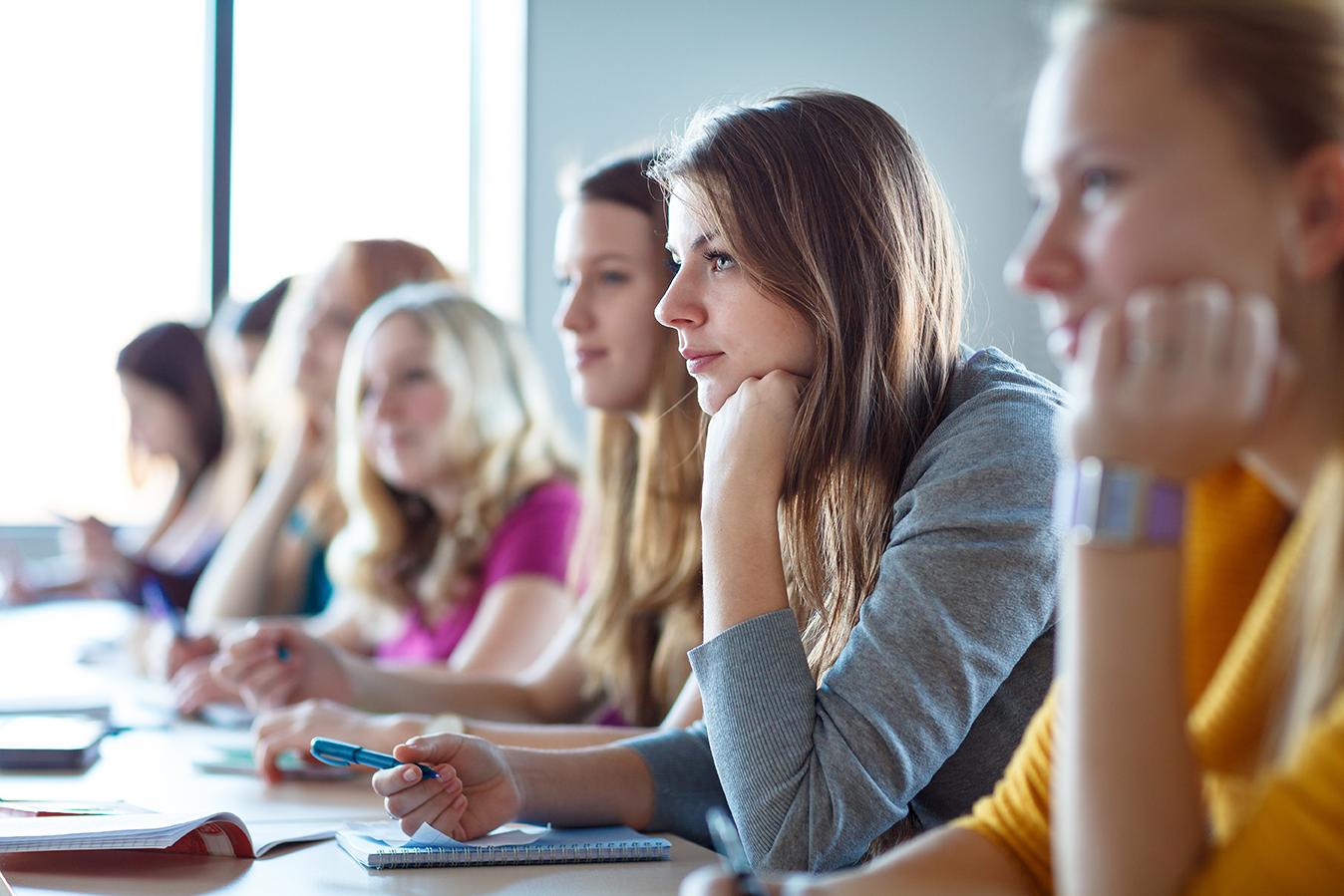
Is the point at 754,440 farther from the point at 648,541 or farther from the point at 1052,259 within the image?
the point at 648,541

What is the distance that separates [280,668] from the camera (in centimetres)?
183

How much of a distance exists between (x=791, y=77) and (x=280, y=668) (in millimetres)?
2480

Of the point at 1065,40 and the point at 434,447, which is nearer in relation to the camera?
the point at 1065,40

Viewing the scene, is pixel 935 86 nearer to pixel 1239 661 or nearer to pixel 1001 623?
pixel 1001 623

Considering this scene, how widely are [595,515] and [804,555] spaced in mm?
810

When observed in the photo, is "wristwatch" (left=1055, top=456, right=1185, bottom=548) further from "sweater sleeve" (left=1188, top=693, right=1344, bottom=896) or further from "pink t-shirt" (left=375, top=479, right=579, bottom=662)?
"pink t-shirt" (left=375, top=479, right=579, bottom=662)

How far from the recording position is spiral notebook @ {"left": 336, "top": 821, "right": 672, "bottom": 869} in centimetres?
108

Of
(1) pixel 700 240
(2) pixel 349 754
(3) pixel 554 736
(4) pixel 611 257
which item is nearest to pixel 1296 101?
(1) pixel 700 240

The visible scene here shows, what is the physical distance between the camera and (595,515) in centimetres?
202

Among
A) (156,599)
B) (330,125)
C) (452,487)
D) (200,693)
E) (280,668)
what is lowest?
(156,599)

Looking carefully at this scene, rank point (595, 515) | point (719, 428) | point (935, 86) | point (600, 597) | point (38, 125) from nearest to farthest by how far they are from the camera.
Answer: point (719, 428) → point (600, 597) → point (595, 515) → point (935, 86) → point (38, 125)

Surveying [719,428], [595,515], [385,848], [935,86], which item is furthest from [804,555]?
[935,86]

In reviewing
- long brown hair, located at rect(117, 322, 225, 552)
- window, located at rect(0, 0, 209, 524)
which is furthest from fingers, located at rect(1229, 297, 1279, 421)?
window, located at rect(0, 0, 209, 524)

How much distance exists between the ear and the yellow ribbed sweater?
0.13 meters
